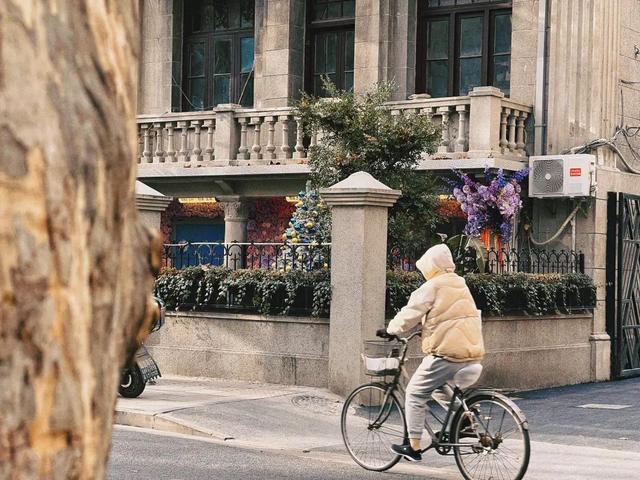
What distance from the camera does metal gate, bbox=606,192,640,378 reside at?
65.7ft

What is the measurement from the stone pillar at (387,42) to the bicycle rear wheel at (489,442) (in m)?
13.0

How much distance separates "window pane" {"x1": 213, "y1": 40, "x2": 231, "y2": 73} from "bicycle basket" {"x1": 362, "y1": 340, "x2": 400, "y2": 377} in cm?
1484

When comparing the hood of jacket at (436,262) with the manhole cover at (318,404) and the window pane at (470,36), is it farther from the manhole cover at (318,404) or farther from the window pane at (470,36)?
the window pane at (470,36)

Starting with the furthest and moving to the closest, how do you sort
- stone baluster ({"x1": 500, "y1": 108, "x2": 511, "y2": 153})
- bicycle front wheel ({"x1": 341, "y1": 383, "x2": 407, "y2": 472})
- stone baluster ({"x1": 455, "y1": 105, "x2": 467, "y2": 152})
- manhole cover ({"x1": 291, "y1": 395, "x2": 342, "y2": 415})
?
stone baluster ({"x1": 500, "y1": 108, "x2": 511, "y2": 153}), stone baluster ({"x1": 455, "y1": 105, "x2": 467, "y2": 152}), manhole cover ({"x1": 291, "y1": 395, "x2": 342, "y2": 415}), bicycle front wheel ({"x1": 341, "y1": 383, "x2": 407, "y2": 472})

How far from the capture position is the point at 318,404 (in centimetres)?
1466

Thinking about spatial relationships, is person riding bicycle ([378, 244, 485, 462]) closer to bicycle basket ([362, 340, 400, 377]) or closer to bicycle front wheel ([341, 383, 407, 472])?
bicycle front wheel ([341, 383, 407, 472])

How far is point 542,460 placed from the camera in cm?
1129

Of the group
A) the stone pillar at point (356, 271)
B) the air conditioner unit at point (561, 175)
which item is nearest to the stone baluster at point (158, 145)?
the air conditioner unit at point (561, 175)

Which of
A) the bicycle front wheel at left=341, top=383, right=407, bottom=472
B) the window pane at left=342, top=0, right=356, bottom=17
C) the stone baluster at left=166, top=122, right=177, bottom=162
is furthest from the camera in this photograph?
the window pane at left=342, top=0, right=356, bottom=17

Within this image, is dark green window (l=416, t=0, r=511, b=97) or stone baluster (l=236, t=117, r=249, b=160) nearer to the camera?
dark green window (l=416, t=0, r=511, b=97)

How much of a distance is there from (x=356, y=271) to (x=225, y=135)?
25.6 ft

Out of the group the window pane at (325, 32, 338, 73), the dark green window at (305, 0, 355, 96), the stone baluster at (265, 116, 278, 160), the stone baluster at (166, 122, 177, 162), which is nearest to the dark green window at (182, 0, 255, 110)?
the dark green window at (305, 0, 355, 96)

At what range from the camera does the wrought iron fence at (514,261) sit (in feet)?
55.7

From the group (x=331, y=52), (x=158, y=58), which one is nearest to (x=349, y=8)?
(x=331, y=52)
